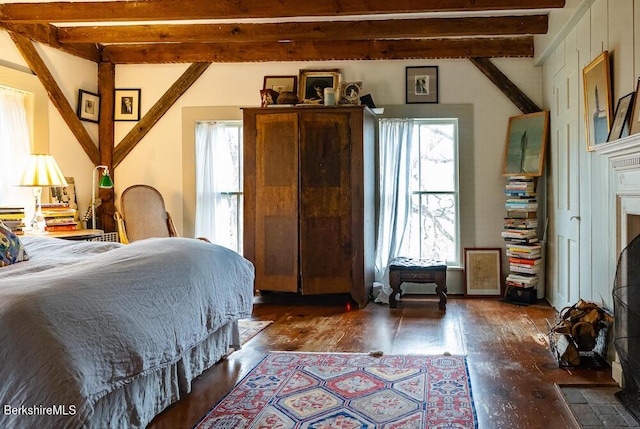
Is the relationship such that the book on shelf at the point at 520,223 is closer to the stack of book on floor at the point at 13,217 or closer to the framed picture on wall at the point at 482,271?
the framed picture on wall at the point at 482,271

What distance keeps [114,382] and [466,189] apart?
4.46 metres

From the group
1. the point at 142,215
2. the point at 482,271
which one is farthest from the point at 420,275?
the point at 142,215

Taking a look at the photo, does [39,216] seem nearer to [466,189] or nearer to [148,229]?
[148,229]

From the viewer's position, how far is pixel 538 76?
5.65m

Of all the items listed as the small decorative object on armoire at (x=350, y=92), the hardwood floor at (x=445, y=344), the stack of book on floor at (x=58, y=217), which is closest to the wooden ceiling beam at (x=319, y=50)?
the small decorative object on armoire at (x=350, y=92)

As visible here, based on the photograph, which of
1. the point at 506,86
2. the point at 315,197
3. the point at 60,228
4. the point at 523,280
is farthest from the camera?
the point at 506,86

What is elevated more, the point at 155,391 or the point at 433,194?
the point at 433,194

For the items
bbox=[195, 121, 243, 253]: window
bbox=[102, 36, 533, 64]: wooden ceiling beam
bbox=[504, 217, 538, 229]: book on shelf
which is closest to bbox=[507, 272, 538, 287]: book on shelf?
bbox=[504, 217, 538, 229]: book on shelf

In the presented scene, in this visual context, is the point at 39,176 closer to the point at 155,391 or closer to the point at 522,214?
the point at 155,391

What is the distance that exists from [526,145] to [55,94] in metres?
4.64

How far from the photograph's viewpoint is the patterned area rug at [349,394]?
8.38ft

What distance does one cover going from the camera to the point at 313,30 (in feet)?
17.6

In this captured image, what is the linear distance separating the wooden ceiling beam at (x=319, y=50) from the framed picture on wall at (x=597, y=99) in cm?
181

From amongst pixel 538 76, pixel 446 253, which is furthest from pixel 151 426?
pixel 538 76
